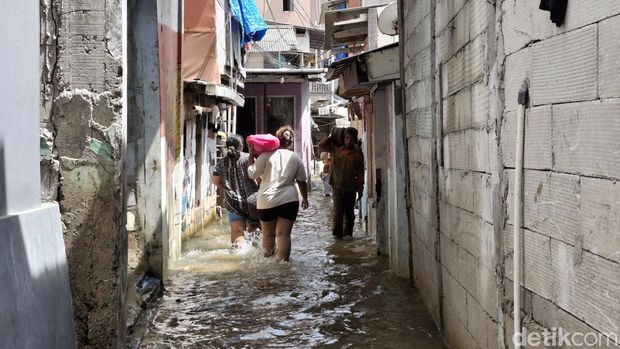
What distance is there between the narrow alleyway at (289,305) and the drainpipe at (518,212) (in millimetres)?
2438

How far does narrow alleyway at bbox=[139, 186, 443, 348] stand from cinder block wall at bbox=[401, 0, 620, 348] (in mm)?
646

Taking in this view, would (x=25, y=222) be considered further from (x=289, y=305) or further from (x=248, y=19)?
(x=248, y=19)

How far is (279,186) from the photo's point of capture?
331 inches

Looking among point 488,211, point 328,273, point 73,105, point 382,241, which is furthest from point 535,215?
point 382,241

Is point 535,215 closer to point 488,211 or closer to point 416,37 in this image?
point 488,211

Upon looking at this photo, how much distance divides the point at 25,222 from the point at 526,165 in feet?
8.24

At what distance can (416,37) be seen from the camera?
6789 millimetres

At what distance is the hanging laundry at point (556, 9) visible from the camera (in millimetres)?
2619

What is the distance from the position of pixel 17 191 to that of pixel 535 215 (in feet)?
8.54

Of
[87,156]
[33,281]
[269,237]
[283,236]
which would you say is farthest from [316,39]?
[33,281]

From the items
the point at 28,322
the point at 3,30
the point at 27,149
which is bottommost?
the point at 28,322

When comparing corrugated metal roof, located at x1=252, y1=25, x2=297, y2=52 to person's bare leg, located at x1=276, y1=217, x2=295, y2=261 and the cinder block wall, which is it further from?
the cinder block wall

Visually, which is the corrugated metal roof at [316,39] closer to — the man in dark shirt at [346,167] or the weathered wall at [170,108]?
the man in dark shirt at [346,167]

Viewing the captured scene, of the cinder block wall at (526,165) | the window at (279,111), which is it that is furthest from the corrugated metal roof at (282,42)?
the cinder block wall at (526,165)
